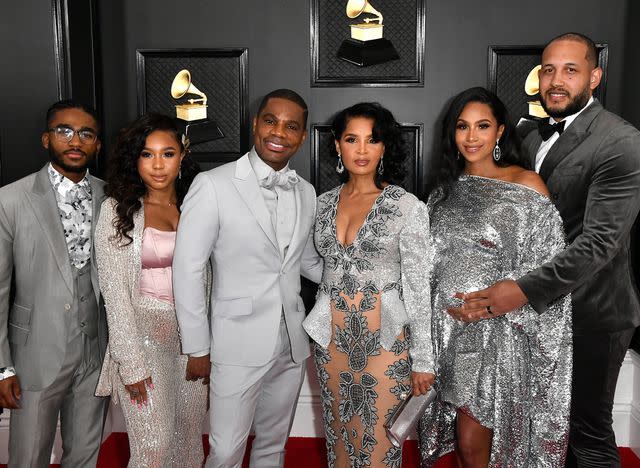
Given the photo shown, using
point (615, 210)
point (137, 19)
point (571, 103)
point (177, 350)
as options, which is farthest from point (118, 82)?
point (615, 210)

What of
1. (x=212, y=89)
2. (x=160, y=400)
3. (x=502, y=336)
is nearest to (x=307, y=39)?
(x=212, y=89)

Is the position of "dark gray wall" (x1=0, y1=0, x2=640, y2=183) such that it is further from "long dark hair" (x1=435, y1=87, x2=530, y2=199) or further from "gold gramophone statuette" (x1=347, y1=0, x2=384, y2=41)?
"long dark hair" (x1=435, y1=87, x2=530, y2=199)

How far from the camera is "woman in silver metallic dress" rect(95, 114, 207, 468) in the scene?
6.97ft

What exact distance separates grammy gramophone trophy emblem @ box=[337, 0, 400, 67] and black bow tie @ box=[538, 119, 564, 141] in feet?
3.02

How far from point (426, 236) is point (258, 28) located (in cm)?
160

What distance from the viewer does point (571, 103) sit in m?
2.33

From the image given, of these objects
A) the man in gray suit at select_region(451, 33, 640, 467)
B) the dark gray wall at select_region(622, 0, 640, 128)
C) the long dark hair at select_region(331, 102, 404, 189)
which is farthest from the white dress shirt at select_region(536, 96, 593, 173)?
the dark gray wall at select_region(622, 0, 640, 128)

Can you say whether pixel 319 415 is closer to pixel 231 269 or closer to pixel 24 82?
pixel 231 269

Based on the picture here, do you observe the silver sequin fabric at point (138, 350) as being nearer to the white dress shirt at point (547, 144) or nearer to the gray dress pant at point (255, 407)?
the gray dress pant at point (255, 407)

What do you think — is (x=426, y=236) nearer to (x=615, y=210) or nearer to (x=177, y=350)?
(x=615, y=210)

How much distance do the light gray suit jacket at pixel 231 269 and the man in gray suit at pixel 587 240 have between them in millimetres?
690

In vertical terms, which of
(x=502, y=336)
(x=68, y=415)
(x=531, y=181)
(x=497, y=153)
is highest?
(x=497, y=153)

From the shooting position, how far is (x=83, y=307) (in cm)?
225

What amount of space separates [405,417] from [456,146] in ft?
3.39
